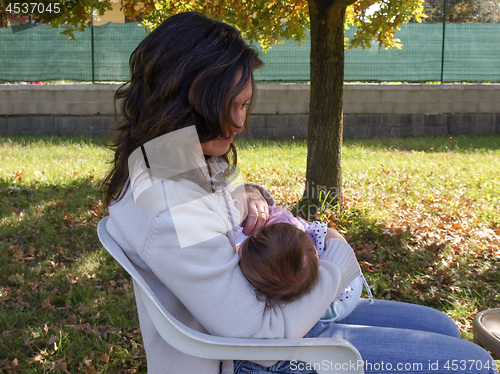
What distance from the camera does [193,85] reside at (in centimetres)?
141

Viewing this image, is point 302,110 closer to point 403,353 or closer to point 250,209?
point 250,209

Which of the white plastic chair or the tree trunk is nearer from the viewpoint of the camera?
the white plastic chair

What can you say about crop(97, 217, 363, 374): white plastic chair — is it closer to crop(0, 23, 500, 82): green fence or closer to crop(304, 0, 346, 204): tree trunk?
crop(304, 0, 346, 204): tree trunk

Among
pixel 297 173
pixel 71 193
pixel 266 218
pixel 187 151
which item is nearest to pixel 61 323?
pixel 266 218

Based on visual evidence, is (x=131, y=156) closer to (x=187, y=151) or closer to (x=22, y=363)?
(x=187, y=151)

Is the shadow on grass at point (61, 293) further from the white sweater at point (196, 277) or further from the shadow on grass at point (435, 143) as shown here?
the shadow on grass at point (435, 143)

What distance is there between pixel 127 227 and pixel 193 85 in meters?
0.45

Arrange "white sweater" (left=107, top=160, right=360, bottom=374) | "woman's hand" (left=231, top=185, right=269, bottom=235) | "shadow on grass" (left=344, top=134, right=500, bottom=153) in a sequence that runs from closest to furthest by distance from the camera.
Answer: "white sweater" (left=107, top=160, right=360, bottom=374), "woman's hand" (left=231, top=185, right=269, bottom=235), "shadow on grass" (left=344, top=134, right=500, bottom=153)

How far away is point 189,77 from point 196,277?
0.57m

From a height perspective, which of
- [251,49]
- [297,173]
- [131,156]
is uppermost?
[251,49]

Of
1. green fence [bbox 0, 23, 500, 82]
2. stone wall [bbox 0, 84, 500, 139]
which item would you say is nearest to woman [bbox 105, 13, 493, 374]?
stone wall [bbox 0, 84, 500, 139]

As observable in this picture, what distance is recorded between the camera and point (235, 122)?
1.54 metres

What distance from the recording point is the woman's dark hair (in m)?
1.42

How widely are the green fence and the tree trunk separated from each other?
6.23 metres
